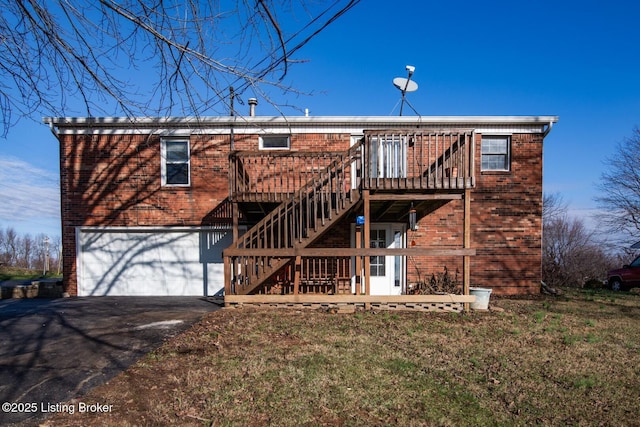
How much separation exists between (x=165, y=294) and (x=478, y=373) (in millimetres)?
8568

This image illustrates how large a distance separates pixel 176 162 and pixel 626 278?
677 inches

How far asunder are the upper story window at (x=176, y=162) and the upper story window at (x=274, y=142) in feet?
7.03

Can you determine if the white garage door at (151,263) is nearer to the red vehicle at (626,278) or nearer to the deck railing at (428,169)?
the deck railing at (428,169)

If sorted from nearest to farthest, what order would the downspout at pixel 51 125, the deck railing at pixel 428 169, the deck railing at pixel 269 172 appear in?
the deck railing at pixel 428 169 → the deck railing at pixel 269 172 → the downspout at pixel 51 125

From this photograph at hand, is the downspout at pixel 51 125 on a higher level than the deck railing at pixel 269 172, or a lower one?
higher

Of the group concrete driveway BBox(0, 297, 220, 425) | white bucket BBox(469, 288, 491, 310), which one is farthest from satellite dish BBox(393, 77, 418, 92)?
concrete driveway BBox(0, 297, 220, 425)

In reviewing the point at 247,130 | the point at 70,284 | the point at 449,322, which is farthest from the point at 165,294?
the point at 449,322

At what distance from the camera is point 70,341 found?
538cm

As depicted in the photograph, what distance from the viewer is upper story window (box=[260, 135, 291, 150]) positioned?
33.2ft

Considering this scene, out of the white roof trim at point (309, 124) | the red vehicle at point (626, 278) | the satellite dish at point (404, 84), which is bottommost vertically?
the red vehicle at point (626, 278)

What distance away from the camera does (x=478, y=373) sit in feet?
14.0

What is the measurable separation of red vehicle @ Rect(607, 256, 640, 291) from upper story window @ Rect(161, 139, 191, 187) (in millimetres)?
16762

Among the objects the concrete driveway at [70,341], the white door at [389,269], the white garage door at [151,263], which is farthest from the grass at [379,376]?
the white garage door at [151,263]

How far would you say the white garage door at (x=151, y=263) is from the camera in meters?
10.1
